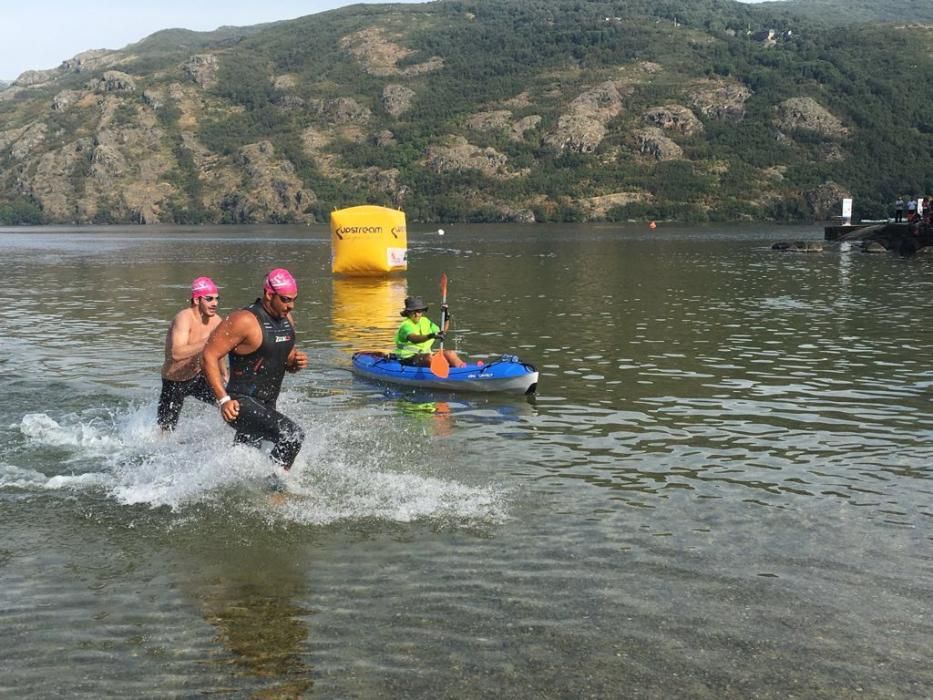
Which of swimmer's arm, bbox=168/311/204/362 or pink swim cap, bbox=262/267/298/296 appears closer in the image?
pink swim cap, bbox=262/267/298/296

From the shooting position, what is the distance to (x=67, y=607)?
8.38 m

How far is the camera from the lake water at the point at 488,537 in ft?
24.0

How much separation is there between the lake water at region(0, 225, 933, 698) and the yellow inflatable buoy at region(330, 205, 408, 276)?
25.2m

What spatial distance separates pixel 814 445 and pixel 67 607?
36.0 feet

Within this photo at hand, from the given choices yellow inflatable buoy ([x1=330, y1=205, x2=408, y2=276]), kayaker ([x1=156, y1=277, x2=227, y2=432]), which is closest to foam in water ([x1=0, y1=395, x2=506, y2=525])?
kayaker ([x1=156, y1=277, x2=227, y2=432])

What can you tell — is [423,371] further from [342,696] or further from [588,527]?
[342,696]

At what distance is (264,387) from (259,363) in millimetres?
344

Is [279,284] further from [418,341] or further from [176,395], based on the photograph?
[418,341]

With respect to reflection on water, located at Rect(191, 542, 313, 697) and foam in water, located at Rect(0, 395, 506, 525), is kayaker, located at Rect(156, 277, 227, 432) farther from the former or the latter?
reflection on water, located at Rect(191, 542, 313, 697)

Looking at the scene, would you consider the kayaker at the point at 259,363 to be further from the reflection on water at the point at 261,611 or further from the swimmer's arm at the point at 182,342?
the swimmer's arm at the point at 182,342

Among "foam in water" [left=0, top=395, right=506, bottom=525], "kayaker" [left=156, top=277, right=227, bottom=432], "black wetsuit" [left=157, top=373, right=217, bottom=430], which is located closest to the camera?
"foam in water" [left=0, top=395, right=506, bottom=525]

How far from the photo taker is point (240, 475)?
1166 centimetres

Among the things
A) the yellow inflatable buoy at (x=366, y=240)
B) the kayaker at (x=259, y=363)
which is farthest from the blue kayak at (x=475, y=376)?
the yellow inflatable buoy at (x=366, y=240)

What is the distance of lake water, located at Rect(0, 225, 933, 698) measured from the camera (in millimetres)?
7324
